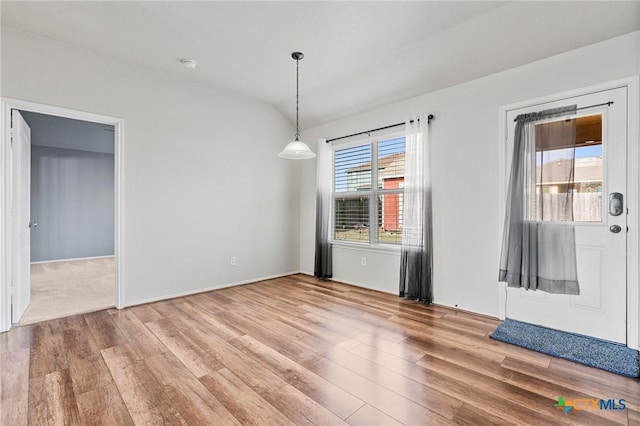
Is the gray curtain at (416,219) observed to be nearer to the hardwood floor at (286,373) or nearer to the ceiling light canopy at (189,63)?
the hardwood floor at (286,373)

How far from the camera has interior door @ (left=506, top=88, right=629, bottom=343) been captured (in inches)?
101

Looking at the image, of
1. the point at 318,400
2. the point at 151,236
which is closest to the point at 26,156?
the point at 151,236

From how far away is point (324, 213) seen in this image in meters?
5.04

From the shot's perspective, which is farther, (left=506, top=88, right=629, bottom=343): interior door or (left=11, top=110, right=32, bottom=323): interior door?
(left=11, top=110, right=32, bottom=323): interior door

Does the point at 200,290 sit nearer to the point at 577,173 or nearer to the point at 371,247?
the point at 371,247

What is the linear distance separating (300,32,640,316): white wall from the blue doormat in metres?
0.44

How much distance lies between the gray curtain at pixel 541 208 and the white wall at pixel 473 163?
0.20 metres

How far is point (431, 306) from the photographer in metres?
3.64

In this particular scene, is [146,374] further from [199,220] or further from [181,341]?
[199,220]

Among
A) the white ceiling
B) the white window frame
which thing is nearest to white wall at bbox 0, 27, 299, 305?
the white ceiling

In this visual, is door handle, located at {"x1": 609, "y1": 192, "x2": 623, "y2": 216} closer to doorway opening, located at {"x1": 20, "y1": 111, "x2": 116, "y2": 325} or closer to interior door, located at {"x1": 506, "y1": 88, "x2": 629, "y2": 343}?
interior door, located at {"x1": 506, "y1": 88, "x2": 629, "y2": 343}

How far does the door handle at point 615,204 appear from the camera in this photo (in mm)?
2566

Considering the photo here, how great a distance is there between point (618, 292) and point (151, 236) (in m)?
5.04

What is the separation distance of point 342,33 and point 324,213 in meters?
2.76
